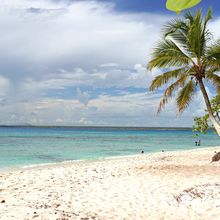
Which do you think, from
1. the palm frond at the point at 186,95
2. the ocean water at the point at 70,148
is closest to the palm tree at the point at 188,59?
the palm frond at the point at 186,95

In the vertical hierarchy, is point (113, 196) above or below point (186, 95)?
below

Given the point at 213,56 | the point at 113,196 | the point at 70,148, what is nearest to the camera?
the point at 113,196

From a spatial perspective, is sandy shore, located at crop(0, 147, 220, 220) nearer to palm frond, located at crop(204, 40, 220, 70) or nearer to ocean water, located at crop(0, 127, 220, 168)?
palm frond, located at crop(204, 40, 220, 70)

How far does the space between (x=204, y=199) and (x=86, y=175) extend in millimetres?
5404

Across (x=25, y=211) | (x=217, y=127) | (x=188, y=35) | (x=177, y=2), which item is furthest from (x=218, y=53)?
(x=177, y=2)

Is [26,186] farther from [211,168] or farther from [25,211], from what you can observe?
[211,168]

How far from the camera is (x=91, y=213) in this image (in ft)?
26.7

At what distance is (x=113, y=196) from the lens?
9.66 m

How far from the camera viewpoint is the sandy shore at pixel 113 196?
8023 millimetres

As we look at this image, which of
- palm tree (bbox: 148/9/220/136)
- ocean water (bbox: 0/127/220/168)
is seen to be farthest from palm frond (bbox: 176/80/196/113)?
ocean water (bbox: 0/127/220/168)

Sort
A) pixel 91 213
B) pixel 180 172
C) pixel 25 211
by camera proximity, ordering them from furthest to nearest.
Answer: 1. pixel 180 172
2. pixel 91 213
3. pixel 25 211

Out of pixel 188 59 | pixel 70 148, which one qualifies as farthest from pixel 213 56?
pixel 70 148

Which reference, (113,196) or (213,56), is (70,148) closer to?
(213,56)

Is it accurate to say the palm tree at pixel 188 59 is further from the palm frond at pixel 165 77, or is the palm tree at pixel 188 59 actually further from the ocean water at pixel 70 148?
the ocean water at pixel 70 148
